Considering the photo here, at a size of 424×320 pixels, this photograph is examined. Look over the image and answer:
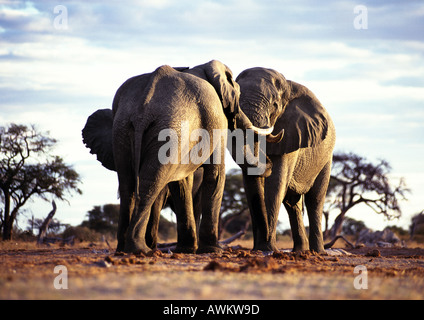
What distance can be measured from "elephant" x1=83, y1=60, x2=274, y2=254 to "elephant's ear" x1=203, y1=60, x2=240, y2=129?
0.05 feet

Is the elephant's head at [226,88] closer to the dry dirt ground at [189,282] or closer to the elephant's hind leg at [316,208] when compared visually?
the elephant's hind leg at [316,208]

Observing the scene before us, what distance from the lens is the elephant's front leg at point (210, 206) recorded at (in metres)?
9.81

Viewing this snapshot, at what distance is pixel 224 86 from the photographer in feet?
31.3

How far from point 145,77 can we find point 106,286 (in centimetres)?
420

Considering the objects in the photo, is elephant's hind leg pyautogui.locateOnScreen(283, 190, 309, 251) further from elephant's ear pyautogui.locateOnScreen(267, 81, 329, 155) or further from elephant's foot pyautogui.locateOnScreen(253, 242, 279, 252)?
elephant's foot pyautogui.locateOnScreen(253, 242, 279, 252)

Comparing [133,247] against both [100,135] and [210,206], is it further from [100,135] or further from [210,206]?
[100,135]

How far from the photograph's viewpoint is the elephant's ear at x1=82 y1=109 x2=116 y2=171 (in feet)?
34.1

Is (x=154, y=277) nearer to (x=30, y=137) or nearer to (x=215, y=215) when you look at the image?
(x=215, y=215)

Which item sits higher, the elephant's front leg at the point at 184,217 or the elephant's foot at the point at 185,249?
the elephant's front leg at the point at 184,217

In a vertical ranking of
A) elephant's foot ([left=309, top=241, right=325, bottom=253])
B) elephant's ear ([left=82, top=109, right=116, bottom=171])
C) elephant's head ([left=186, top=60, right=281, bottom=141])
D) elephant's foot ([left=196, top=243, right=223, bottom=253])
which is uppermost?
elephant's head ([left=186, top=60, right=281, bottom=141])

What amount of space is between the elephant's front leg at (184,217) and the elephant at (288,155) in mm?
1504

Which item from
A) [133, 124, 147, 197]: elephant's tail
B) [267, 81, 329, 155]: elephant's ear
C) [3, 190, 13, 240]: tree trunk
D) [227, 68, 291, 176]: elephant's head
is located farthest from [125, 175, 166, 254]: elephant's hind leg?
[3, 190, 13, 240]: tree trunk

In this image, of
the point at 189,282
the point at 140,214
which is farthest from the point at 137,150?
the point at 189,282

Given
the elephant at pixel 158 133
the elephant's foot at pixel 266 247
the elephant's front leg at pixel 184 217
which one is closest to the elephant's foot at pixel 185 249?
the elephant's front leg at pixel 184 217
